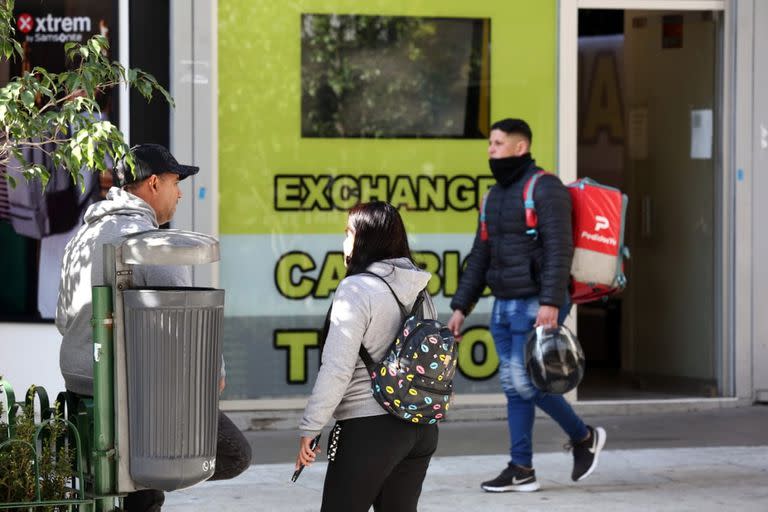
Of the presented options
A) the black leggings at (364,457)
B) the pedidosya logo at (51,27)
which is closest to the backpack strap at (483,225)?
the black leggings at (364,457)

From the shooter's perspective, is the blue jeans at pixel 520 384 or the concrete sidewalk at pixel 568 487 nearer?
the concrete sidewalk at pixel 568 487

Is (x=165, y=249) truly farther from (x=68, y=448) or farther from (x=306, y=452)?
(x=68, y=448)

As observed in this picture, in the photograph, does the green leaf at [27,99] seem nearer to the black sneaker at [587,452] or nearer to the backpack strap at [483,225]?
the backpack strap at [483,225]

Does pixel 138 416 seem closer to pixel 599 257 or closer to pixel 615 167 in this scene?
pixel 599 257

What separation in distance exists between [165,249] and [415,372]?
94cm

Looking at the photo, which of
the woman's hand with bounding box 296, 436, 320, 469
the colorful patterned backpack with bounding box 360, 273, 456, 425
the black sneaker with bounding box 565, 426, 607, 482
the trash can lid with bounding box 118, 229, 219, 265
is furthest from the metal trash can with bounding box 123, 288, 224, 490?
the black sneaker with bounding box 565, 426, 607, 482

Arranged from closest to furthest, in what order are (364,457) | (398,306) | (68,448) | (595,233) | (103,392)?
(103,392), (364,457), (398,306), (68,448), (595,233)

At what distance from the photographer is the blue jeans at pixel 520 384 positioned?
283 inches

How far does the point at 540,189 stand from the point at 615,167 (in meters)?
5.30

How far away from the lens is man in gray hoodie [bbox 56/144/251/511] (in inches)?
193

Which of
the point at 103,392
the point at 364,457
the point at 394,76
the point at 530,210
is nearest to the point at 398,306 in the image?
the point at 364,457

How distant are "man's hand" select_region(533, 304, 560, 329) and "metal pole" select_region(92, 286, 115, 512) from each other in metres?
2.97

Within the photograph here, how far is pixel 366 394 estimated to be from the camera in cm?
476

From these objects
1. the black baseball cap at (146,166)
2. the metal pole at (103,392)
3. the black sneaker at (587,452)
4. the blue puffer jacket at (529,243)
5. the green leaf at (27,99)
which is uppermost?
the green leaf at (27,99)
